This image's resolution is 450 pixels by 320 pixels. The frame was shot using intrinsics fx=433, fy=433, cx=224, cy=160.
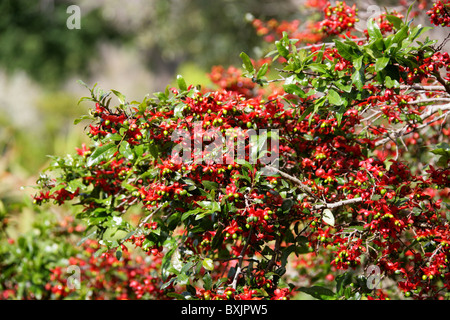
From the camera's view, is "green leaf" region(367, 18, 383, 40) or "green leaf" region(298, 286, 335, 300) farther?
"green leaf" region(298, 286, 335, 300)

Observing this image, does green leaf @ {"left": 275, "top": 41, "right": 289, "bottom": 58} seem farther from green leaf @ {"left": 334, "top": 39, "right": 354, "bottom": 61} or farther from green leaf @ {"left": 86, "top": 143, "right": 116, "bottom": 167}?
green leaf @ {"left": 86, "top": 143, "right": 116, "bottom": 167}

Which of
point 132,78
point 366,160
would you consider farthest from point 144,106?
point 132,78

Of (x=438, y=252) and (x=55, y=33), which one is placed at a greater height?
(x=55, y=33)

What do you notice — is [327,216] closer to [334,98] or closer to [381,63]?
[334,98]

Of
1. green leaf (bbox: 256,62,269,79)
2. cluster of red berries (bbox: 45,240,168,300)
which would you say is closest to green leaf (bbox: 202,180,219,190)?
green leaf (bbox: 256,62,269,79)

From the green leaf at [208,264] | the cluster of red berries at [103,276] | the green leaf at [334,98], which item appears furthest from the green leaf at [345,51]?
the cluster of red berries at [103,276]

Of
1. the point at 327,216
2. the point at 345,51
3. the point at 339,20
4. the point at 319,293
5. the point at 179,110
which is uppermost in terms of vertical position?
the point at 339,20

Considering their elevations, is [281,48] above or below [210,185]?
above

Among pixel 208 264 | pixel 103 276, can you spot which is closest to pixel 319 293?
pixel 208 264

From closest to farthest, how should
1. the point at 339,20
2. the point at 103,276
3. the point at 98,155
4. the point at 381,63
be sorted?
the point at 381,63
the point at 98,155
the point at 339,20
the point at 103,276

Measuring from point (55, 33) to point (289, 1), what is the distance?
6.02 meters

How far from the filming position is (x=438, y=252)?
153 cm
